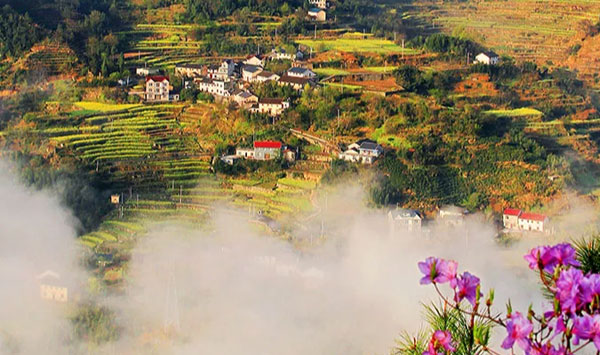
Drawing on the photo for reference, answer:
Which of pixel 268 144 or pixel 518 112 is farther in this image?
pixel 518 112

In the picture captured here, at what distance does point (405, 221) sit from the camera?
13.9 m

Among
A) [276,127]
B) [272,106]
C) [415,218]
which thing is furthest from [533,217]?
[272,106]

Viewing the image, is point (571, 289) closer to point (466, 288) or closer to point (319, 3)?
point (466, 288)

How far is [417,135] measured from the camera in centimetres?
1550

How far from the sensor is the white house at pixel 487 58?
60.8 feet

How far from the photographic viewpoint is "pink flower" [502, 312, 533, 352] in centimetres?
261

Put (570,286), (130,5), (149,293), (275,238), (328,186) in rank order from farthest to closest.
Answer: (130,5), (328,186), (275,238), (149,293), (570,286)

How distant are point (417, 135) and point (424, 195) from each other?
1.37m

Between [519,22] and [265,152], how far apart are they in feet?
30.9

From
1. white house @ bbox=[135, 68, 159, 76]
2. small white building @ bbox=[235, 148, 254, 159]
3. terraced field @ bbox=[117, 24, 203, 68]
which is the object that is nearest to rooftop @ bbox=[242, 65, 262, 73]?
terraced field @ bbox=[117, 24, 203, 68]

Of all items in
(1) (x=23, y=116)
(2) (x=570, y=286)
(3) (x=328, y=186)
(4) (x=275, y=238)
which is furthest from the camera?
(1) (x=23, y=116)

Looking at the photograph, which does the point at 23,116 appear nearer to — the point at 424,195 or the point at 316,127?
the point at 316,127

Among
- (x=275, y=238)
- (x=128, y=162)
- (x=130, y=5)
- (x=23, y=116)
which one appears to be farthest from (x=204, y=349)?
(x=130, y=5)

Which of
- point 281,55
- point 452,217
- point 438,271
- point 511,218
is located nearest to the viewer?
point 438,271
